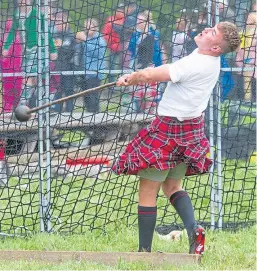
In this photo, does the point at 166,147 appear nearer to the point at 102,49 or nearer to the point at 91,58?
the point at 91,58

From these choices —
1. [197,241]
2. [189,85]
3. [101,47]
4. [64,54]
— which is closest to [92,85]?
[64,54]

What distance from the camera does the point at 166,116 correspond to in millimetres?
5750

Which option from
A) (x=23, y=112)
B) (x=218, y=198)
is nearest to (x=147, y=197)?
(x=23, y=112)

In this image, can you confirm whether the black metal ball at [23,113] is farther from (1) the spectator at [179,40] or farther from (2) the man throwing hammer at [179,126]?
(1) the spectator at [179,40]

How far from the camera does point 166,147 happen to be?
5738 mm

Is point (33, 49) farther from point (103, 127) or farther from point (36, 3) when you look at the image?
point (103, 127)

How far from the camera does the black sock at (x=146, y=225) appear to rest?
5.91 meters

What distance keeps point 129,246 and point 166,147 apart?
1056 millimetres

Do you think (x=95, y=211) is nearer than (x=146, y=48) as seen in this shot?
No

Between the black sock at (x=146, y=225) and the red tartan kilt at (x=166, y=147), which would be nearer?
the red tartan kilt at (x=166, y=147)

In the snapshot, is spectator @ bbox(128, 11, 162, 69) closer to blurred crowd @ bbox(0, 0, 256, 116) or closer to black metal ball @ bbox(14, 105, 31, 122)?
blurred crowd @ bbox(0, 0, 256, 116)

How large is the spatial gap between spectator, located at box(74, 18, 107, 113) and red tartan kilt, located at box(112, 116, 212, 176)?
145 cm

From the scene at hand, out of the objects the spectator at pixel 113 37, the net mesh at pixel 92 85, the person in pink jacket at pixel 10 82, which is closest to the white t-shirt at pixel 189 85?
the net mesh at pixel 92 85

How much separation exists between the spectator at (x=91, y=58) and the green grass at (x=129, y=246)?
134cm
